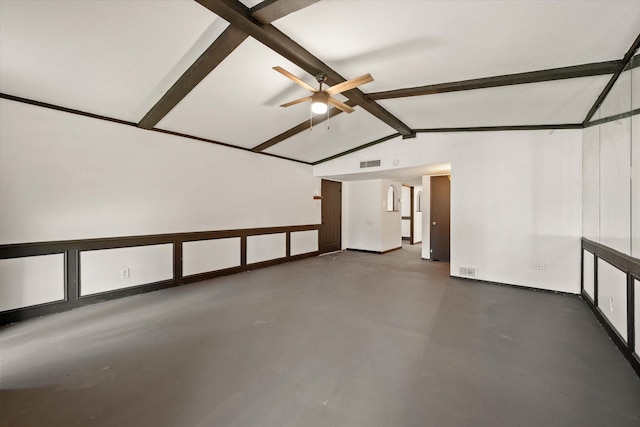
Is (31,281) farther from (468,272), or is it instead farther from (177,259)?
(468,272)

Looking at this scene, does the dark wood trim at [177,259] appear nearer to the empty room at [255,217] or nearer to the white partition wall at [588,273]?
the empty room at [255,217]

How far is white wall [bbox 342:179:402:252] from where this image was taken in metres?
7.71

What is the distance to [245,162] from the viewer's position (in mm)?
5488

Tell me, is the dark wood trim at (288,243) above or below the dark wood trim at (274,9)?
below

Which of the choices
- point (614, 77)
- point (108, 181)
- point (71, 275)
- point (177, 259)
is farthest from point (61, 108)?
point (614, 77)

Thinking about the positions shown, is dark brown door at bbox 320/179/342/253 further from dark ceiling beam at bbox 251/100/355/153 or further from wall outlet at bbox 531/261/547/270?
wall outlet at bbox 531/261/547/270

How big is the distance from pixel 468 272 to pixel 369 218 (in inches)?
133

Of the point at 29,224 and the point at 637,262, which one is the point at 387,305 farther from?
the point at 29,224

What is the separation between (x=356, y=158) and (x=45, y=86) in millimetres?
5278

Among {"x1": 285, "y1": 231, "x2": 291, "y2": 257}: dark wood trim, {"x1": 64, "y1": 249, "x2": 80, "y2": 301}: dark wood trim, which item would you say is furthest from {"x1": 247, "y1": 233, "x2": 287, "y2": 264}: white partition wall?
{"x1": 64, "y1": 249, "x2": 80, "y2": 301}: dark wood trim

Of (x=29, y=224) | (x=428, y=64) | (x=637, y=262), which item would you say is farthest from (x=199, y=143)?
(x=637, y=262)

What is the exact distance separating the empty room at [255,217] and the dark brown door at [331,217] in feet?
6.88

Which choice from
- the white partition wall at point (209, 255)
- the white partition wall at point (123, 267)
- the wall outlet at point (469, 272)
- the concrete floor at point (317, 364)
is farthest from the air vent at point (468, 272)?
the white partition wall at point (123, 267)

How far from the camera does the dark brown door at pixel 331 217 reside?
25.0 ft
